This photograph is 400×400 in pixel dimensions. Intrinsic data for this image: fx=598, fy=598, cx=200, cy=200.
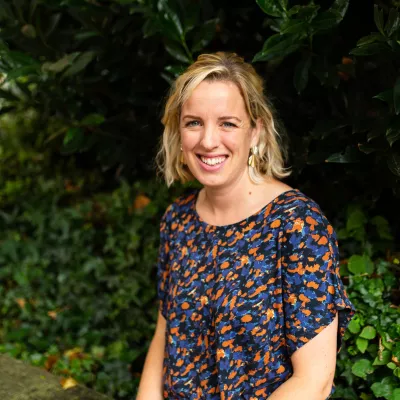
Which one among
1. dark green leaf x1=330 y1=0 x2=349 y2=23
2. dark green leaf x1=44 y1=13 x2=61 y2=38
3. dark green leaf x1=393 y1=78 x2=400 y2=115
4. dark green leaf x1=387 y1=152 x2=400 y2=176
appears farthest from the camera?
dark green leaf x1=44 y1=13 x2=61 y2=38

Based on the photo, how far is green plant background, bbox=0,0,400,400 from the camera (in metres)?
2.23

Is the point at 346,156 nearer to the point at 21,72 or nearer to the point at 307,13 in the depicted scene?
the point at 307,13

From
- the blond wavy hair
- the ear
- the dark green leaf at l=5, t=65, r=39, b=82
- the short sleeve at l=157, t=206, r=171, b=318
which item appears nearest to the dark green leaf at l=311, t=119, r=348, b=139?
the blond wavy hair

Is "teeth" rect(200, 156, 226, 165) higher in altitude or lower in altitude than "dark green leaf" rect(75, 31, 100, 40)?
lower

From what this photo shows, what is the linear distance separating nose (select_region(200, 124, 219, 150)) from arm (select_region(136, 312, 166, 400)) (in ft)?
2.71

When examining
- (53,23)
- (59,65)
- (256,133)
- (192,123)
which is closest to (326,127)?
(256,133)

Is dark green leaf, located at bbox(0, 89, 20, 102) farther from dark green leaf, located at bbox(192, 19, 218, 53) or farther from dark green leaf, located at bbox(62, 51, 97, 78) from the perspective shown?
dark green leaf, located at bbox(192, 19, 218, 53)

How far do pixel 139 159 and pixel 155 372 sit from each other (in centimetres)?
149

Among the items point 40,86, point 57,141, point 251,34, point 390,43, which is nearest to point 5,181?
point 57,141

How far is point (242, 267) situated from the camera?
6.91 ft

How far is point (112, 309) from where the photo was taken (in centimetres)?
360

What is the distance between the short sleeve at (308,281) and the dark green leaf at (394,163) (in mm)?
328

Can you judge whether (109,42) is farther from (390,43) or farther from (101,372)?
(101,372)

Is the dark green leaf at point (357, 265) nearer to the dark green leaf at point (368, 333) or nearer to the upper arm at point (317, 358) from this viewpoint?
the dark green leaf at point (368, 333)
